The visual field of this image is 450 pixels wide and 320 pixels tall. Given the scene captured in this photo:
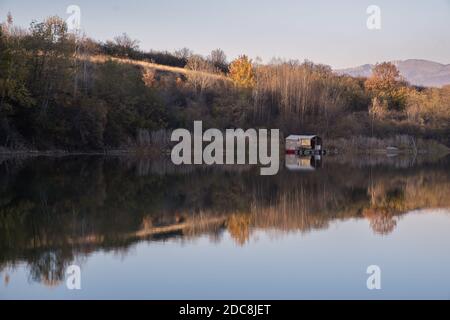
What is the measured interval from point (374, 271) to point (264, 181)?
15.5 m

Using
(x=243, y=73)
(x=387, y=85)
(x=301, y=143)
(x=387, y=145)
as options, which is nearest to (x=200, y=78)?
(x=243, y=73)

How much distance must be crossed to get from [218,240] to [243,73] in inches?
2341

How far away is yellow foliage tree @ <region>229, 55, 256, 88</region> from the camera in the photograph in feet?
225

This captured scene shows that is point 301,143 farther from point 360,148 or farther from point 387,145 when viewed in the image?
point 387,145

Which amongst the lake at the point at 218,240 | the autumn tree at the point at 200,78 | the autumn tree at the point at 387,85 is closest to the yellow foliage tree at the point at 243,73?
the autumn tree at the point at 200,78

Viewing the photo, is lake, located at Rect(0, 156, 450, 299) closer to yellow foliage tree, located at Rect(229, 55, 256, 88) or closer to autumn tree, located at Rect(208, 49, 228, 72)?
yellow foliage tree, located at Rect(229, 55, 256, 88)

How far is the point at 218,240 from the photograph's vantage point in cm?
1213

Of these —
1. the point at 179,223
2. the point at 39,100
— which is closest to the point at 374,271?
the point at 179,223

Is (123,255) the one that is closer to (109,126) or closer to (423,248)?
(423,248)

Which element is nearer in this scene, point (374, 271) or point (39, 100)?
point (374, 271)

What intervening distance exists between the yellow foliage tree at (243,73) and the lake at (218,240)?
46429 millimetres

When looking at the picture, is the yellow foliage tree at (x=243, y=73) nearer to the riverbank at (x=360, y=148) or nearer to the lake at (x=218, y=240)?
the riverbank at (x=360, y=148)

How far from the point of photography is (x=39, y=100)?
142 ft
